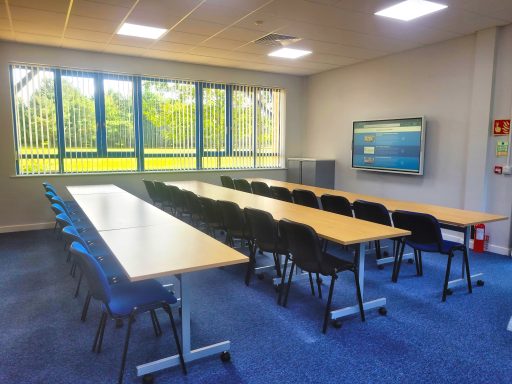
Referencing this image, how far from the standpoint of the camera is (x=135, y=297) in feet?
7.79

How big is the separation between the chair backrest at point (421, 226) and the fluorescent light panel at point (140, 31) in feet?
13.3

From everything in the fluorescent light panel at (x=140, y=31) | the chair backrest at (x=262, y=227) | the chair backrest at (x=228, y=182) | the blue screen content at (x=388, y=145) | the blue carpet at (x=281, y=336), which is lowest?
the blue carpet at (x=281, y=336)

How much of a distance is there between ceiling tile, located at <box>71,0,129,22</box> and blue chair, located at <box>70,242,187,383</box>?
10.6 feet

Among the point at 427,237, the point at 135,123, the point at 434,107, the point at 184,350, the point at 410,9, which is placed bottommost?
the point at 184,350

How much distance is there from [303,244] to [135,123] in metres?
5.07

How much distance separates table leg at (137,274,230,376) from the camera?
2309 millimetres

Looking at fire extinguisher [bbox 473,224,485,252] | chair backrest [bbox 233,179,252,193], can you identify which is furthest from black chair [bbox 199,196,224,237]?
fire extinguisher [bbox 473,224,485,252]

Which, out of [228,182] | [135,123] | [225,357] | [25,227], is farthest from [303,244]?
[25,227]

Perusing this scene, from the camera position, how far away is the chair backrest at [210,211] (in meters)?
4.41

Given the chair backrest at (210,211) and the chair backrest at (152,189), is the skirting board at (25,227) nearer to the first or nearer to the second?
the chair backrest at (152,189)

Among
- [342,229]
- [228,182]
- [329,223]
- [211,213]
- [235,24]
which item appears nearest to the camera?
[342,229]

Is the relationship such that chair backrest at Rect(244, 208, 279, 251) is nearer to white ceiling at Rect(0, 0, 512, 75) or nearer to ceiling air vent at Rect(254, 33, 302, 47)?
white ceiling at Rect(0, 0, 512, 75)

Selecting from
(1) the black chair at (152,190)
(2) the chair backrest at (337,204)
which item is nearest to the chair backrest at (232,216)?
(2) the chair backrest at (337,204)

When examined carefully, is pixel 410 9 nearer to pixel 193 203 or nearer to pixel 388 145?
pixel 388 145
